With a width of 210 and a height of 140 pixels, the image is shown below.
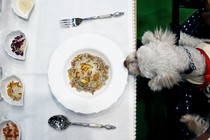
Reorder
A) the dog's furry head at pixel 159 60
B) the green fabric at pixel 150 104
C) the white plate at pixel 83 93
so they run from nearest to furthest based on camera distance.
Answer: the dog's furry head at pixel 159 60 → the white plate at pixel 83 93 → the green fabric at pixel 150 104

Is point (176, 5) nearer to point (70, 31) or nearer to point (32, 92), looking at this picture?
point (70, 31)

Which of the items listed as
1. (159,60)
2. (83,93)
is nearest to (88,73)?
(83,93)

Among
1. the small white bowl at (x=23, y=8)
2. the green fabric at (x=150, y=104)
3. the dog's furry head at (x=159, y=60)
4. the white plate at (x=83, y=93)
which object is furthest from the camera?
the green fabric at (x=150, y=104)

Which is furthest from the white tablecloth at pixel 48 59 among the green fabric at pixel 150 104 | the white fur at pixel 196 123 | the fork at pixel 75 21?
the green fabric at pixel 150 104

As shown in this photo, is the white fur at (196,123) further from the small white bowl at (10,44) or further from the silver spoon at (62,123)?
the small white bowl at (10,44)

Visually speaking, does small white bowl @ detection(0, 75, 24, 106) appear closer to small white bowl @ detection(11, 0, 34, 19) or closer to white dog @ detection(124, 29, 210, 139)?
small white bowl @ detection(11, 0, 34, 19)

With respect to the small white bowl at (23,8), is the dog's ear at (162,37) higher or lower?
lower

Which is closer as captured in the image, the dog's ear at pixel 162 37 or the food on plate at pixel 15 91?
the dog's ear at pixel 162 37
